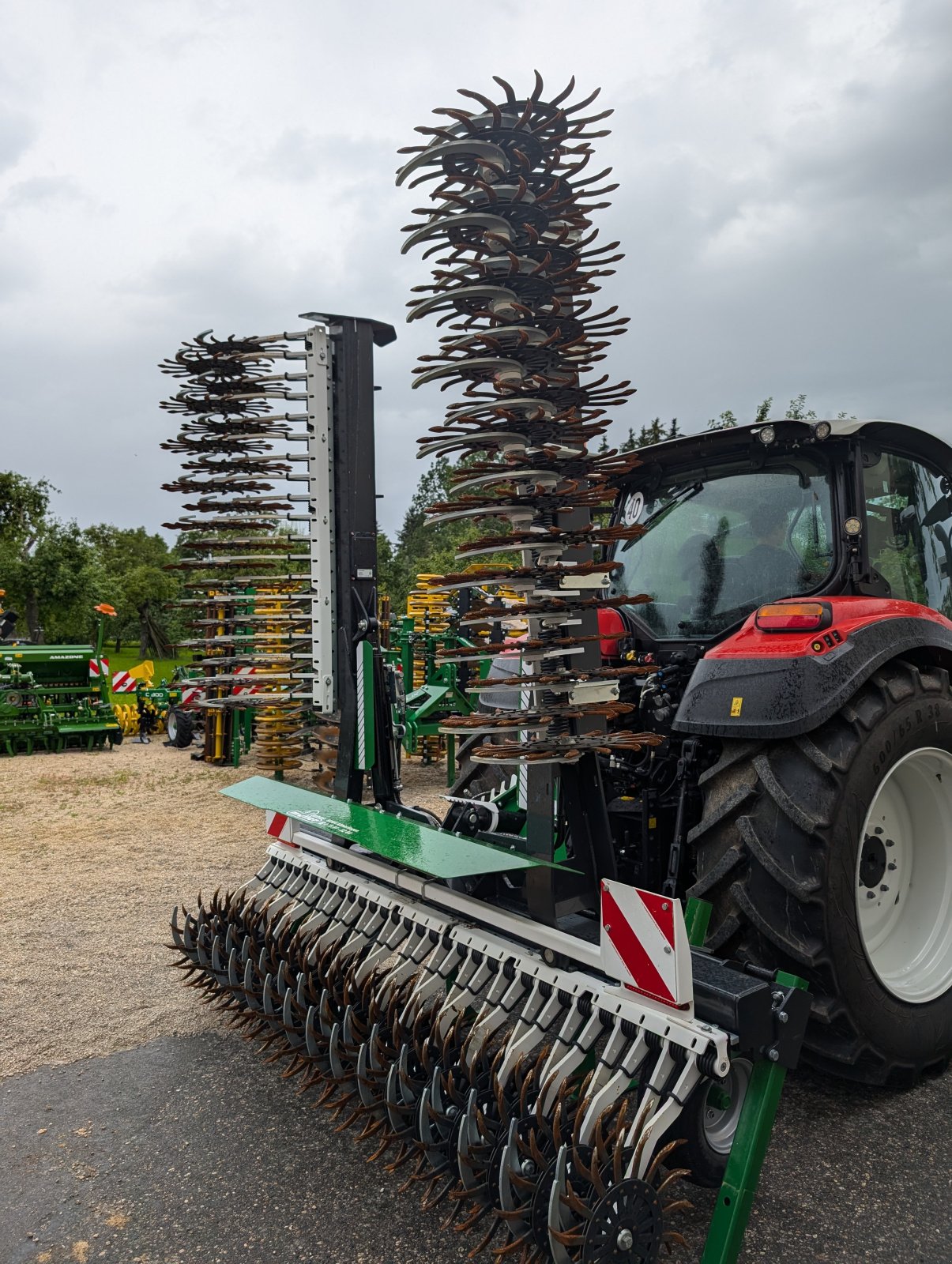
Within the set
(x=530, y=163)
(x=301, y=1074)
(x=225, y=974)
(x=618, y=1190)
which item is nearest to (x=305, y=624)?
(x=225, y=974)

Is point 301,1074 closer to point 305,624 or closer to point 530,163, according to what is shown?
point 305,624

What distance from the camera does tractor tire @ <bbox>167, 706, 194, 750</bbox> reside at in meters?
11.3

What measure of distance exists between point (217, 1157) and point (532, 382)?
6.87 ft

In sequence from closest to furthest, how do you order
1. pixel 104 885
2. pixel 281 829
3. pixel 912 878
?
pixel 912 878 → pixel 281 829 → pixel 104 885

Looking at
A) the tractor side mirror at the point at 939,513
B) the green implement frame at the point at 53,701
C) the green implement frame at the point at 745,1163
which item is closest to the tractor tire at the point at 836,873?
the green implement frame at the point at 745,1163

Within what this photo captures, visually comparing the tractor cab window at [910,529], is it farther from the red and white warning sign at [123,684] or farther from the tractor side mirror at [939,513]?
the red and white warning sign at [123,684]

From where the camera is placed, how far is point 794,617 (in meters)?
2.60

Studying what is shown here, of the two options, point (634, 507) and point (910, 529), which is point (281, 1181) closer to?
point (634, 507)

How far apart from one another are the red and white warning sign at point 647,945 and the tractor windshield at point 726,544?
1.28 m

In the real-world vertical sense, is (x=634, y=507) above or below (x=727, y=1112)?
above

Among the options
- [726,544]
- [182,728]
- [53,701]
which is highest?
[726,544]

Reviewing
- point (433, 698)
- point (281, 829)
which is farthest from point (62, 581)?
point (281, 829)

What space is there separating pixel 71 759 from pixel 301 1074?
331 inches

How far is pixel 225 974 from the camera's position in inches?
120
